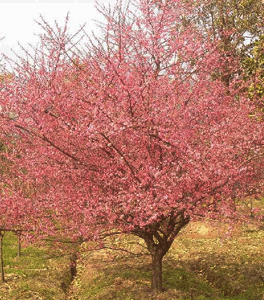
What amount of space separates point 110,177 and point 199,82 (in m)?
4.57

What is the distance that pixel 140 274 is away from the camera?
12727 mm

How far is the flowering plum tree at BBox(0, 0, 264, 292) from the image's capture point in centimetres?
809

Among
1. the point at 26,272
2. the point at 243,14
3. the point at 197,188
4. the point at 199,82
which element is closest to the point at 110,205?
the point at 197,188

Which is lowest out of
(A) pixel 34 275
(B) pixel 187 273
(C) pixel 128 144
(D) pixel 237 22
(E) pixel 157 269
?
(B) pixel 187 273

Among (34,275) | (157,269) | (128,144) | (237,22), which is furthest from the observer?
(237,22)

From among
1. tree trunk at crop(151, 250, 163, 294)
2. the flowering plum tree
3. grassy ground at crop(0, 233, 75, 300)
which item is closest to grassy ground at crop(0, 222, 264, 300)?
grassy ground at crop(0, 233, 75, 300)

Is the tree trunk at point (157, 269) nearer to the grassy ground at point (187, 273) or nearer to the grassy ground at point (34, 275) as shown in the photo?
the grassy ground at point (187, 273)

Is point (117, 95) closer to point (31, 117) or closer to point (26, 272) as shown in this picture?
point (31, 117)

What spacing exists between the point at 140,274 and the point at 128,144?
556 cm

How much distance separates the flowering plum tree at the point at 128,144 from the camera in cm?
809

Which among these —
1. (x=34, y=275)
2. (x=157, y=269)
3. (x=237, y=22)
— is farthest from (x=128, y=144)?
(x=237, y=22)

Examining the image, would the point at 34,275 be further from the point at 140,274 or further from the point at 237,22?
the point at 237,22

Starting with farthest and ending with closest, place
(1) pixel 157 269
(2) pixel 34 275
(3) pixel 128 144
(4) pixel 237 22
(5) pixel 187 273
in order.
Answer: (4) pixel 237 22, (5) pixel 187 273, (2) pixel 34 275, (1) pixel 157 269, (3) pixel 128 144

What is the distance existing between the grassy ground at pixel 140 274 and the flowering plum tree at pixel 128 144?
54.8 inches
